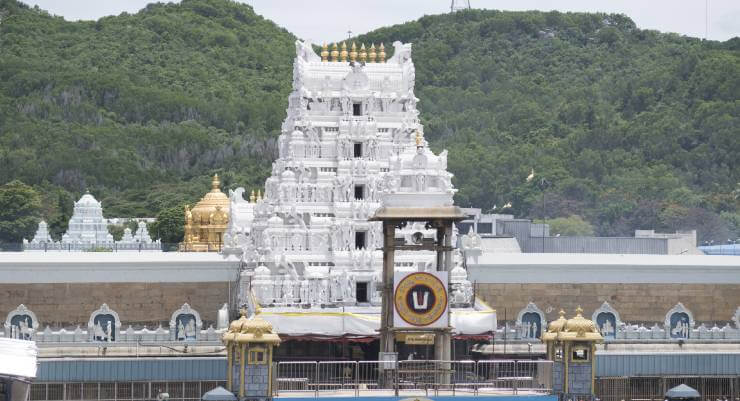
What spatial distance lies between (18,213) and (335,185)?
61162 mm

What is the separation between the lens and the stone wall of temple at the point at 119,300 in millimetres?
69250

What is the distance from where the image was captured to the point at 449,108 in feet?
521

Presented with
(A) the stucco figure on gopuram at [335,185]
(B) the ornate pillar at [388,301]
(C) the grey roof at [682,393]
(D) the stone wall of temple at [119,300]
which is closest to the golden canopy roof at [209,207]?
(A) the stucco figure on gopuram at [335,185]

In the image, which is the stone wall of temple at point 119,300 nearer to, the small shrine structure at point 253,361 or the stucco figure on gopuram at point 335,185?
the stucco figure on gopuram at point 335,185

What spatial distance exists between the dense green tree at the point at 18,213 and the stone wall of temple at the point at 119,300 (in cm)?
5289

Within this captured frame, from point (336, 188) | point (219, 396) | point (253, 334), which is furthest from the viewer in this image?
point (336, 188)

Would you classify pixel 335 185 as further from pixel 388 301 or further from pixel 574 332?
pixel 574 332

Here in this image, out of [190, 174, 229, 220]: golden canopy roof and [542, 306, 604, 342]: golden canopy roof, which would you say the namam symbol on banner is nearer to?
[542, 306, 604, 342]: golden canopy roof

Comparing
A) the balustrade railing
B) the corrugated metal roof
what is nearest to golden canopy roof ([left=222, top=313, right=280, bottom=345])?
the balustrade railing

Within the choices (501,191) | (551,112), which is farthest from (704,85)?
(501,191)

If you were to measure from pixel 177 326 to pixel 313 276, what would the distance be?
7.78m

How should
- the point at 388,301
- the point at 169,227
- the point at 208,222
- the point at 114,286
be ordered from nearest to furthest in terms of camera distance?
the point at 388,301
the point at 114,286
the point at 208,222
the point at 169,227

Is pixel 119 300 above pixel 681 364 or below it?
above

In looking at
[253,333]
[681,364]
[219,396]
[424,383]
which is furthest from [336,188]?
[219,396]
